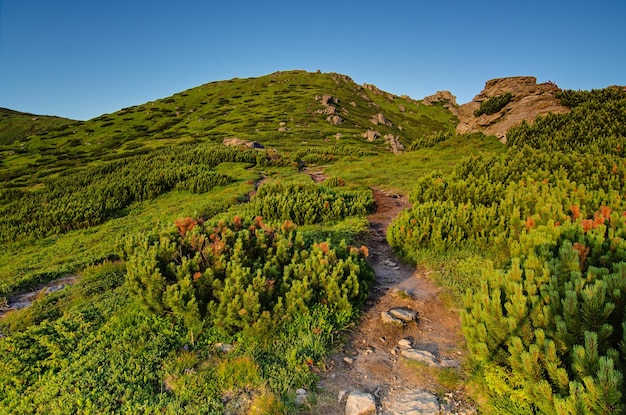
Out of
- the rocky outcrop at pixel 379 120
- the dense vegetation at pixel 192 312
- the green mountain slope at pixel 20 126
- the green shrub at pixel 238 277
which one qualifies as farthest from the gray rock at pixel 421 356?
the green mountain slope at pixel 20 126

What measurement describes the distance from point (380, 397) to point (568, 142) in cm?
1635

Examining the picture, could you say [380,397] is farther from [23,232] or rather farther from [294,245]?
[23,232]

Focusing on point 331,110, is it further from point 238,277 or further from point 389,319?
point 389,319

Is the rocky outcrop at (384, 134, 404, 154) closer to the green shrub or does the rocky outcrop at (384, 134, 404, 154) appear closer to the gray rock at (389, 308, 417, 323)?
the green shrub

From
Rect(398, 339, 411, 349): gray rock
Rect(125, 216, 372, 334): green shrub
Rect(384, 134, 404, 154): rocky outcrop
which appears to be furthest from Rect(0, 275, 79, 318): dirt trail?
Rect(384, 134, 404, 154): rocky outcrop

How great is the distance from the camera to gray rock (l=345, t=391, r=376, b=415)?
4.41 metres

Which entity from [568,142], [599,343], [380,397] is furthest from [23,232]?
[568,142]

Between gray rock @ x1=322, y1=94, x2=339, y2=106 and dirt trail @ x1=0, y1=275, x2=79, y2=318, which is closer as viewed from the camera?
dirt trail @ x1=0, y1=275, x2=79, y2=318

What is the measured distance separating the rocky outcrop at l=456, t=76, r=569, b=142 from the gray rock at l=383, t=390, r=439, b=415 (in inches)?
924

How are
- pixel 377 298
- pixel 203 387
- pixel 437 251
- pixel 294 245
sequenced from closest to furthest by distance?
pixel 203 387 → pixel 377 298 → pixel 294 245 → pixel 437 251

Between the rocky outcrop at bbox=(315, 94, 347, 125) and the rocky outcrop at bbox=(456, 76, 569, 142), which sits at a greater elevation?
the rocky outcrop at bbox=(315, 94, 347, 125)

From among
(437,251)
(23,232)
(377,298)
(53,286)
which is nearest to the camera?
(377,298)

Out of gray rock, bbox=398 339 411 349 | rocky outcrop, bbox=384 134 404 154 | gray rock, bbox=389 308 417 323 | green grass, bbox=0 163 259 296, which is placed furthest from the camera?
rocky outcrop, bbox=384 134 404 154

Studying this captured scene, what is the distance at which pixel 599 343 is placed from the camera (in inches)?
148
